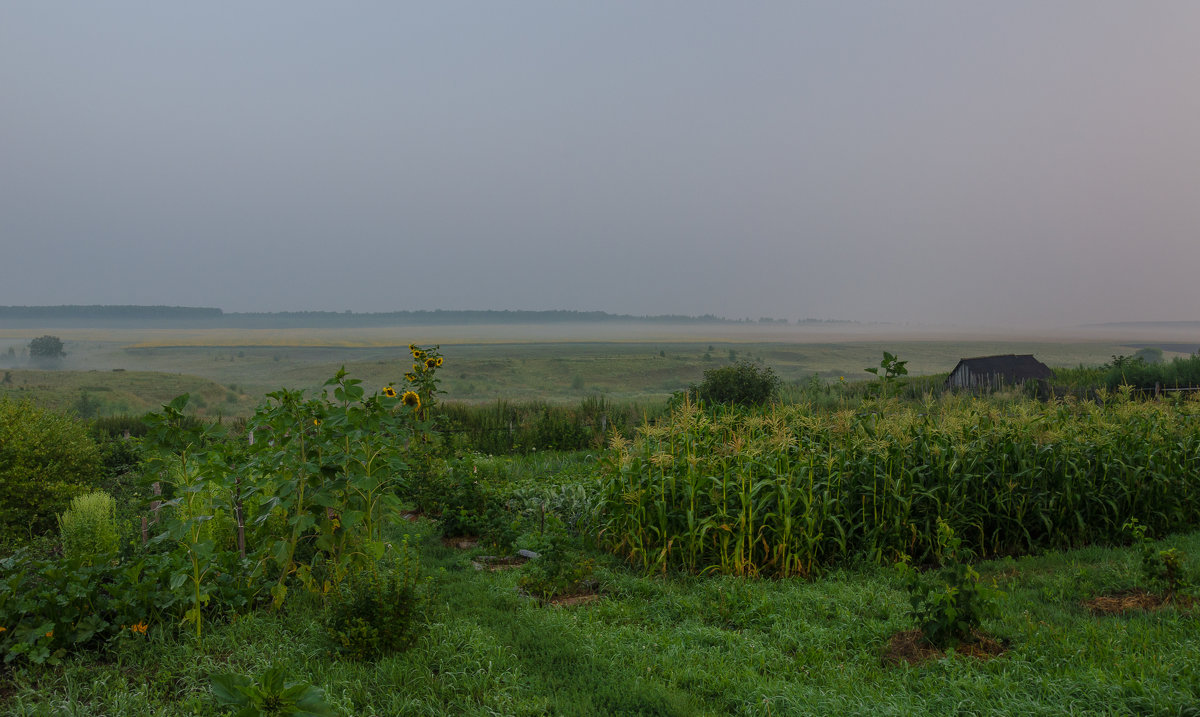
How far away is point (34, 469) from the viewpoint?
6695 millimetres

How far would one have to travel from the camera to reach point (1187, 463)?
656cm

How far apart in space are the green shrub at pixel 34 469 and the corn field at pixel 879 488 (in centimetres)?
572

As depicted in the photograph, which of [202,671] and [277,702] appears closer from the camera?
[277,702]

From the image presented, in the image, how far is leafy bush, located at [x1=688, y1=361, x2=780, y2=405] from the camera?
1301cm

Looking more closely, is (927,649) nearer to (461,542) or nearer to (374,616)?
(374,616)

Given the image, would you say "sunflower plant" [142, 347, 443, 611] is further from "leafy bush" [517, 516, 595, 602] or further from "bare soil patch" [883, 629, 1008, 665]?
"bare soil patch" [883, 629, 1008, 665]

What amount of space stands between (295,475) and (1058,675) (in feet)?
13.5

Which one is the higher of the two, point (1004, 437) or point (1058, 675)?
point (1004, 437)

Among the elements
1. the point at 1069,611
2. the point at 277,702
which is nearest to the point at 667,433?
the point at 1069,611

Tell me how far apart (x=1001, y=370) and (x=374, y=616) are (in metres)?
19.5

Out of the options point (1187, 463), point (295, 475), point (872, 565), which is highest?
point (295, 475)

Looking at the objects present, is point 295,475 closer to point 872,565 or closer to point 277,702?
point 277,702

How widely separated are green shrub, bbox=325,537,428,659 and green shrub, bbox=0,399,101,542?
472 cm

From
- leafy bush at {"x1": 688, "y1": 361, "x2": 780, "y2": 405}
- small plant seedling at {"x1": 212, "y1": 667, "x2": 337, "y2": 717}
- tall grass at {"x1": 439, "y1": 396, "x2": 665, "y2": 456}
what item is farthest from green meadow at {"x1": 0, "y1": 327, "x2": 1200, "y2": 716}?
leafy bush at {"x1": 688, "y1": 361, "x2": 780, "y2": 405}
